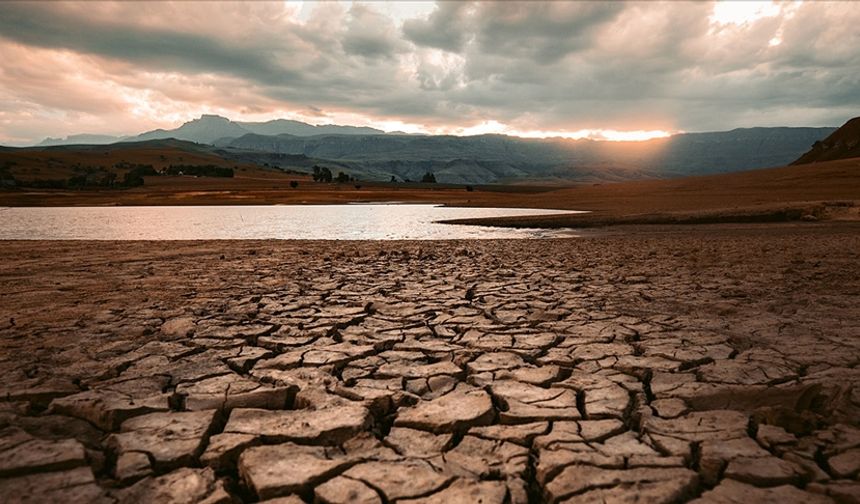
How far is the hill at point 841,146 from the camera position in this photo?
68.2 metres

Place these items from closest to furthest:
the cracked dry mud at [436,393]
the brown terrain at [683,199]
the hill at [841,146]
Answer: the cracked dry mud at [436,393]
the brown terrain at [683,199]
the hill at [841,146]

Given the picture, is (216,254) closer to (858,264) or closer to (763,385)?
(763,385)

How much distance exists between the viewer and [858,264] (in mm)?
7734

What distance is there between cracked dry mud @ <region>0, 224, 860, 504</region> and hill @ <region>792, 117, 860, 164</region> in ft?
265

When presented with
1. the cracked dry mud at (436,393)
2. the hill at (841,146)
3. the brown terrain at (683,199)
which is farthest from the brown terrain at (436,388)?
the hill at (841,146)

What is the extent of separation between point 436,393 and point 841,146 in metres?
91.2

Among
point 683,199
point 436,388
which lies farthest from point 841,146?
point 436,388

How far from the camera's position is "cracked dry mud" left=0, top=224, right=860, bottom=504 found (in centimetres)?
207

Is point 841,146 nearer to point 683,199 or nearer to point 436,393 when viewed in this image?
point 683,199

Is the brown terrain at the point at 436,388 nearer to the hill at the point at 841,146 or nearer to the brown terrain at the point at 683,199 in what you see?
the brown terrain at the point at 683,199

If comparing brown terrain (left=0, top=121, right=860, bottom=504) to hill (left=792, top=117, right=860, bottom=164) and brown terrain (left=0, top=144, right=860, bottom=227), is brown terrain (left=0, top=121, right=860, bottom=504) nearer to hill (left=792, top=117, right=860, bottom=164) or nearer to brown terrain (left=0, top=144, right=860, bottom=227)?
brown terrain (left=0, top=144, right=860, bottom=227)


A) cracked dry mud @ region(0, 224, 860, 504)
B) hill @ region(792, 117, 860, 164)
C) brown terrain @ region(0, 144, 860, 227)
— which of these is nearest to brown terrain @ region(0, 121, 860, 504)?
cracked dry mud @ region(0, 224, 860, 504)

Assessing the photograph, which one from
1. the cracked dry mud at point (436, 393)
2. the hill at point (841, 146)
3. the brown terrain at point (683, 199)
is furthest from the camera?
the hill at point (841, 146)

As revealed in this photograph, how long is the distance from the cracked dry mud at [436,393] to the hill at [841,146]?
80.8 metres
